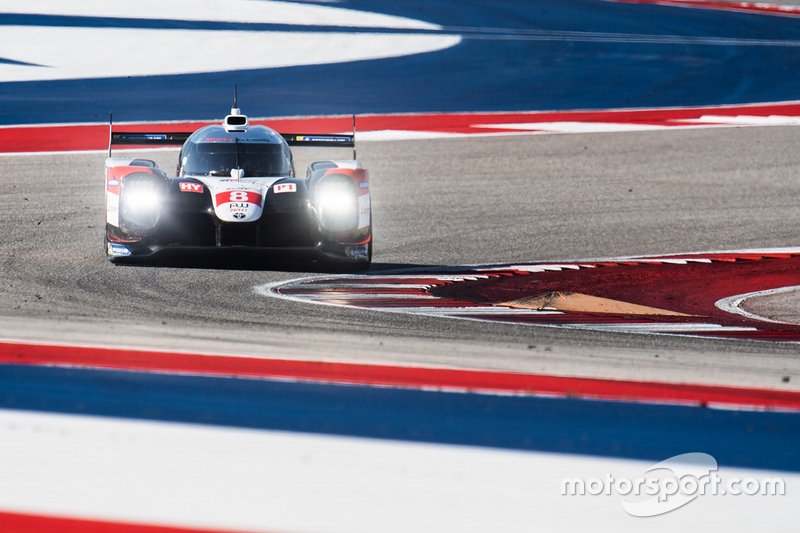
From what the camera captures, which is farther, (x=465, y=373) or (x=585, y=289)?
(x=585, y=289)

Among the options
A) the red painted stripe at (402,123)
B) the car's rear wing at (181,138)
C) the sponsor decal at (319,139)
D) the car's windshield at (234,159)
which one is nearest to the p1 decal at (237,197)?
the car's windshield at (234,159)

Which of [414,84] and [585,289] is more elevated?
[414,84]

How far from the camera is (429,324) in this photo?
318 inches

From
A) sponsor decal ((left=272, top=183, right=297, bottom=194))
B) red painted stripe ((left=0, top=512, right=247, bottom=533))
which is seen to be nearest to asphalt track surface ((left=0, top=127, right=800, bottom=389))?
sponsor decal ((left=272, top=183, right=297, bottom=194))

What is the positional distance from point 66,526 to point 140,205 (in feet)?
19.1

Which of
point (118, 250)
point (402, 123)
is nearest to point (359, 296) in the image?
point (118, 250)

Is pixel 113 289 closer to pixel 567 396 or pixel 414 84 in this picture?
pixel 567 396

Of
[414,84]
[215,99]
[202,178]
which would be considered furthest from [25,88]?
[202,178]

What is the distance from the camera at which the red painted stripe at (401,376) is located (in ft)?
20.6

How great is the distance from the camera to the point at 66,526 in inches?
177

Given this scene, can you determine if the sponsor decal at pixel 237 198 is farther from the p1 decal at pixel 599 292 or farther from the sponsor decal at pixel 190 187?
the p1 decal at pixel 599 292

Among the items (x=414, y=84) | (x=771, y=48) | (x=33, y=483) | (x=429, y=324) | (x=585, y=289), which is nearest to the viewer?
(x=33, y=483)

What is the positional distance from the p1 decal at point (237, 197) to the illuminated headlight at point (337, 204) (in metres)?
0.49

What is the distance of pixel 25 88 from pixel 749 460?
17.1 metres
